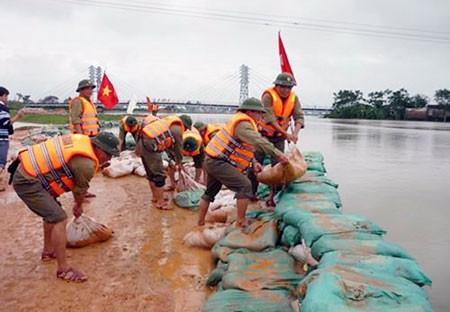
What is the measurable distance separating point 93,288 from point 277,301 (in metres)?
1.43

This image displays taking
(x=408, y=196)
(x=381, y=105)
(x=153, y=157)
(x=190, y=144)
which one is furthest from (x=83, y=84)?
(x=381, y=105)

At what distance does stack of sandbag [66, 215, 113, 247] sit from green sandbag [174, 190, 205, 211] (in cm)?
149

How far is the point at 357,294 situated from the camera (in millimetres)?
1857

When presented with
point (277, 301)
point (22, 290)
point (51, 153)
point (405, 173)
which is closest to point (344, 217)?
point (277, 301)

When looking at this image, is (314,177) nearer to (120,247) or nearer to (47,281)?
(120,247)

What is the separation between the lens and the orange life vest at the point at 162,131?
496 centimetres

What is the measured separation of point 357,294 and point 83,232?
108 inches

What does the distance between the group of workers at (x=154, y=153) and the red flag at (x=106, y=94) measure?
2696mm

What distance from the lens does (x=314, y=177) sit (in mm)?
4539

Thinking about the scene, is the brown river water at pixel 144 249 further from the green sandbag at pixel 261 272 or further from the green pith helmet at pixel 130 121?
the green pith helmet at pixel 130 121

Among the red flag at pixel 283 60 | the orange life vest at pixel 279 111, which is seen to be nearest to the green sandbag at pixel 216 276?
the orange life vest at pixel 279 111

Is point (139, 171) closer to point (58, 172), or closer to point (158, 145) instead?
point (158, 145)

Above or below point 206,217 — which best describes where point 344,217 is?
above

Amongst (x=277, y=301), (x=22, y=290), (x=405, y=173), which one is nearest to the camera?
(x=277, y=301)
